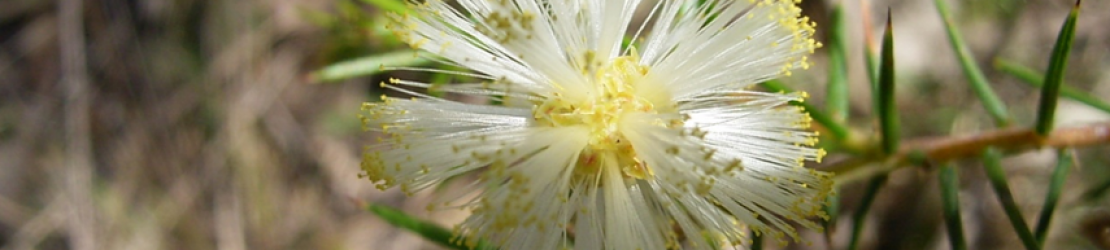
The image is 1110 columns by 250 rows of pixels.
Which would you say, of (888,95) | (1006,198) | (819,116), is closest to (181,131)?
(819,116)

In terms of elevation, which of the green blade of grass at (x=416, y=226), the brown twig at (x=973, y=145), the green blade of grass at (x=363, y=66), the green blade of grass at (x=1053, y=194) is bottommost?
the green blade of grass at (x=1053, y=194)

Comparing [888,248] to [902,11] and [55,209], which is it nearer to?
[902,11]

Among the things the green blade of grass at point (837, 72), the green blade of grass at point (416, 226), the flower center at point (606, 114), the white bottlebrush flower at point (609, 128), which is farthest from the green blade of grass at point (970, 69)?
the green blade of grass at point (416, 226)

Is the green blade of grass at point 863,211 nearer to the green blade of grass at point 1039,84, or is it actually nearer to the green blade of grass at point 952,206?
the green blade of grass at point 952,206

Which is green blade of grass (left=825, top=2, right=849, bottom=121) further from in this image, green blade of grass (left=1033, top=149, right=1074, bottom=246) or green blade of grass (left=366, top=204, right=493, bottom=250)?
green blade of grass (left=366, top=204, right=493, bottom=250)

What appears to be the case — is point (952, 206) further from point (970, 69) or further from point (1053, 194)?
point (970, 69)

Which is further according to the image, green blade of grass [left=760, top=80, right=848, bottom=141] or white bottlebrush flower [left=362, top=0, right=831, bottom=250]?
green blade of grass [left=760, top=80, right=848, bottom=141]

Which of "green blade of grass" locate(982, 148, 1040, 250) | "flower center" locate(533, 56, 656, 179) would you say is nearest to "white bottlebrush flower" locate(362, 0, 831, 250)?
"flower center" locate(533, 56, 656, 179)
